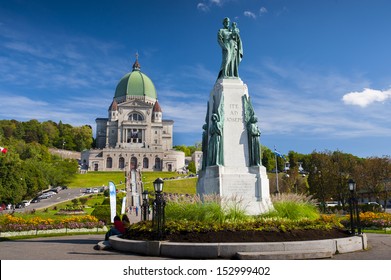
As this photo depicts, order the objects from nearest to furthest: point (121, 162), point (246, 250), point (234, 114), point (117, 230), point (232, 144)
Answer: point (246, 250) < point (117, 230) < point (232, 144) < point (234, 114) < point (121, 162)

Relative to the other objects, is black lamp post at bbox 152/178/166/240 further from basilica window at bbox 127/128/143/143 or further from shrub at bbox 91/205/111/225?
basilica window at bbox 127/128/143/143

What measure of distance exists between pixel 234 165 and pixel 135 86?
10272 centimetres

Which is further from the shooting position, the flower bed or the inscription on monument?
the flower bed

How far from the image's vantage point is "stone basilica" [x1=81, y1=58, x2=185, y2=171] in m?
101

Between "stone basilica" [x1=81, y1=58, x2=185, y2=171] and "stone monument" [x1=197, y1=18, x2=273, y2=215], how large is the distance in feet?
285

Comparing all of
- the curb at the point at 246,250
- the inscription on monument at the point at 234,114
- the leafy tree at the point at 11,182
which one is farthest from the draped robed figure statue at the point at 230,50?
the leafy tree at the point at 11,182

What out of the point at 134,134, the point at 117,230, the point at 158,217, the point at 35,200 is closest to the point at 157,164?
the point at 134,134

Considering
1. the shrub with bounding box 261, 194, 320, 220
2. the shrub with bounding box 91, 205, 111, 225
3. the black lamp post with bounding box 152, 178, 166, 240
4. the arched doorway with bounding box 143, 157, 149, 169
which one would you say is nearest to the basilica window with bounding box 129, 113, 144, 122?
the arched doorway with bounding box 143, 157, 149, 169

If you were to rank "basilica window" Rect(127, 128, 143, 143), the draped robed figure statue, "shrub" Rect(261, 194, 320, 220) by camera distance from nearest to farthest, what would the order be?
"shrub" Rect(261, 194, 320, 220) < the draped robed figure statue < "basilica window" Rect(127, 128, 143, 143)

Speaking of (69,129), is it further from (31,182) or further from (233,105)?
(233,105)

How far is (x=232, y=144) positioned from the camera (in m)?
15.0

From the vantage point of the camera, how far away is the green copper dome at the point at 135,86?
113 m

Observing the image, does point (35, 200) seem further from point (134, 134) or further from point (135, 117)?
point (135, 117)

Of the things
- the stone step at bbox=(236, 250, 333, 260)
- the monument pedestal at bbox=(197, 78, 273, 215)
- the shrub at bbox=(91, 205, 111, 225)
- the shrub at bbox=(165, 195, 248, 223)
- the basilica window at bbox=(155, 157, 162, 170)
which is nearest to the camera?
the stone step at bbox=(236, 250, 333, 260)
